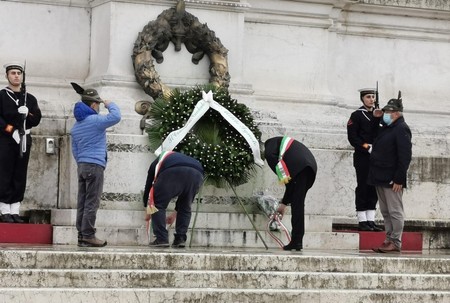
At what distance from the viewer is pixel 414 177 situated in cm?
2205

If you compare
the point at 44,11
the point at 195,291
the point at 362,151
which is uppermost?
the point at 44,11

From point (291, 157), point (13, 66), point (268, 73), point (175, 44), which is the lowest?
point (291, 157)

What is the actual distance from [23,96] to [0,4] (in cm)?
198

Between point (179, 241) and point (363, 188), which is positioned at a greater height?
point (363, 188)

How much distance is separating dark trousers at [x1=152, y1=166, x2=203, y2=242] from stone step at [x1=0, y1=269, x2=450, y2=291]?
6.50ft

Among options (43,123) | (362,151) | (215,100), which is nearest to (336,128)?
(362,151)

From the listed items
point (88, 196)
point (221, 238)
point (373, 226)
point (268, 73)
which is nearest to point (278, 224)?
point (221, 238)

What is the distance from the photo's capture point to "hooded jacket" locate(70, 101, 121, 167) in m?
18.1

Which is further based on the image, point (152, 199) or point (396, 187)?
point (396, 187)

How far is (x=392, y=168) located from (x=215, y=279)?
3779mm

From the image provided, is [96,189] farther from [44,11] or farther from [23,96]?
[44,11]

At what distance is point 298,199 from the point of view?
1869 centimetres

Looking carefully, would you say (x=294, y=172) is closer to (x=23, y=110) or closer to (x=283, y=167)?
(x=283, y=167)

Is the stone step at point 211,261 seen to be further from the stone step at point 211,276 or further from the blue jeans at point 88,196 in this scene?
the blue jeans at point 88,196
